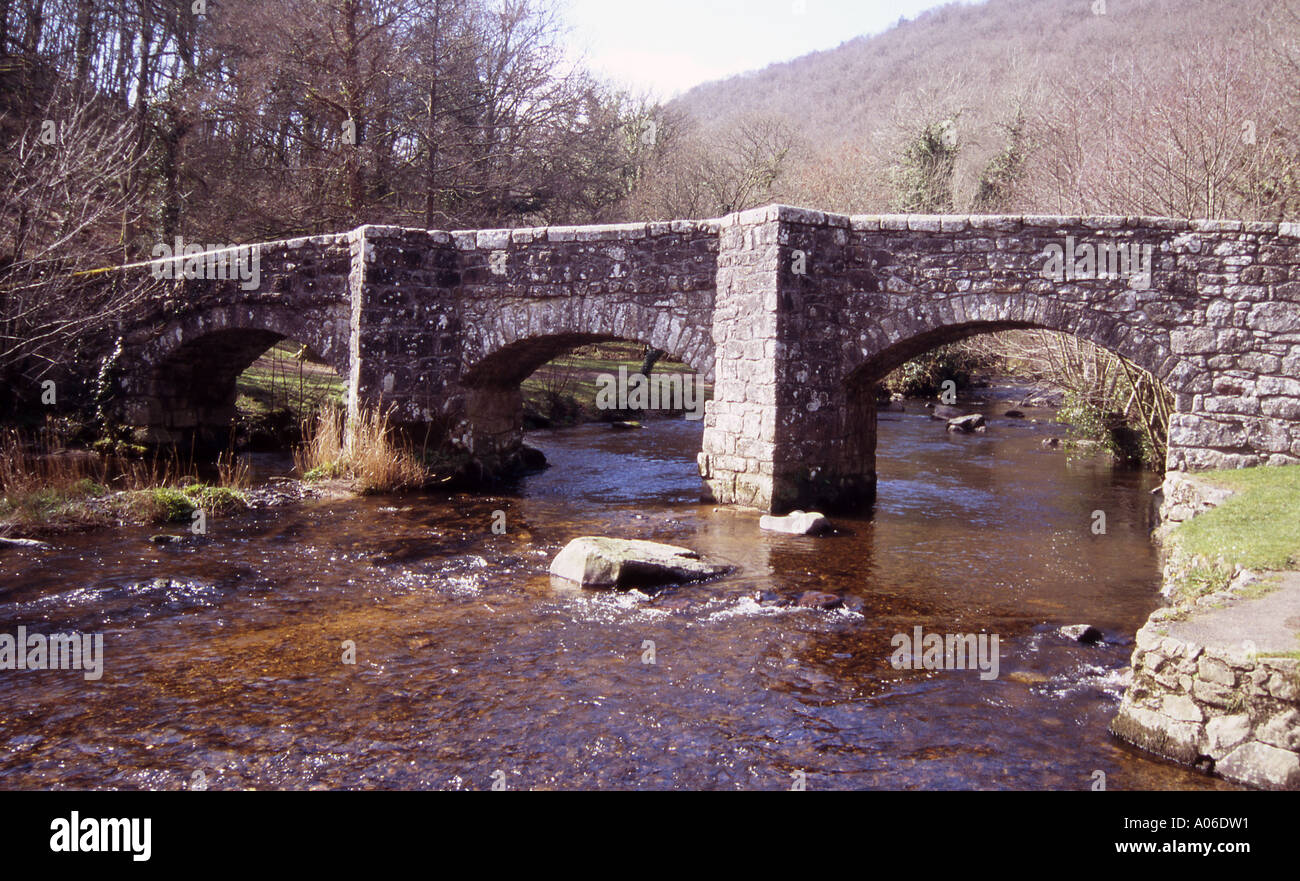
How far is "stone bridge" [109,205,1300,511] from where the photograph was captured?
8562mm

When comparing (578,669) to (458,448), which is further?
(458,448)

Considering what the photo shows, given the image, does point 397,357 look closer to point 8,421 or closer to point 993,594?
point 8,421

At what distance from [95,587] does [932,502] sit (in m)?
8.14

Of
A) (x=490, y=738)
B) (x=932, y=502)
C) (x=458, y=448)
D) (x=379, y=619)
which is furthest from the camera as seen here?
(x=458, y=448)

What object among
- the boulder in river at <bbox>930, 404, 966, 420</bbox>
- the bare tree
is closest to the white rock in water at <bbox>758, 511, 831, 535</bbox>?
the bare tree

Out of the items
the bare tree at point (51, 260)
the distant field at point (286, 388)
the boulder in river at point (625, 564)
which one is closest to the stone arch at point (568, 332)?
the boulder in river at point (625, 564)

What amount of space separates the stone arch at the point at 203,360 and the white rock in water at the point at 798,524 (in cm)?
539

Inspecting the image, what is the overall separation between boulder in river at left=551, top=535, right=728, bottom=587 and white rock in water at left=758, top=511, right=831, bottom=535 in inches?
60.8

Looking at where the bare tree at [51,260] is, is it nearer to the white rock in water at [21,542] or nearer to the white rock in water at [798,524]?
the white rock in water at [21,542]

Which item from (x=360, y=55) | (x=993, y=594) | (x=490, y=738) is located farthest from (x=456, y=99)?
(x=490, y=738)

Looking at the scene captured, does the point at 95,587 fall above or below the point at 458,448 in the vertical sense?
below

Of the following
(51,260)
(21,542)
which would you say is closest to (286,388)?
(51,260)

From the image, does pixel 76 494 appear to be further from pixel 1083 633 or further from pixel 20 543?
pixel 1083 633

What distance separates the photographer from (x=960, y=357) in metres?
22.4
